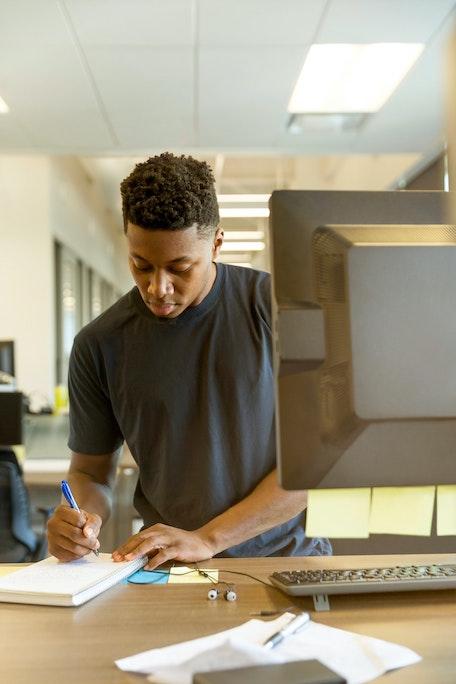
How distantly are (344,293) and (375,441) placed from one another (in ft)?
0.54

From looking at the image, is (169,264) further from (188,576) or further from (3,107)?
(3,107)

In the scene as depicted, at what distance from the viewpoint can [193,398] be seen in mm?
1407

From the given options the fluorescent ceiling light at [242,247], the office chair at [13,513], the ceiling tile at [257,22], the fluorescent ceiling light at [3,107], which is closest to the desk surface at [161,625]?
the office chair at [13,513]

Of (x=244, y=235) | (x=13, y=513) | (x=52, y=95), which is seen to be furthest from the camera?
(x=244, y=235)

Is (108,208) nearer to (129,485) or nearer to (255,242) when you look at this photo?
(255,242)

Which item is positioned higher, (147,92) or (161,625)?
(147,92)

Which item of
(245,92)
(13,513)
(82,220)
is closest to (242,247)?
(82,220)

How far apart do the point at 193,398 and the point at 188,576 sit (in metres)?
0.36

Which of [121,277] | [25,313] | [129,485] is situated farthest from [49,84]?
[121,277]

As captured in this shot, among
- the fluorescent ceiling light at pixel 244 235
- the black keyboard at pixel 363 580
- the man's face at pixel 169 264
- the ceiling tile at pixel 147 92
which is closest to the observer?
the black keyboard at pixel 363 580

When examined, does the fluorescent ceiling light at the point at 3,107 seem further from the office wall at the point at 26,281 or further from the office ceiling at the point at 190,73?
the office wall at the point at 26,281

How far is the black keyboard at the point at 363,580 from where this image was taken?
974 mm

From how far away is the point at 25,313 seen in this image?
Answer: 6191 millimetres

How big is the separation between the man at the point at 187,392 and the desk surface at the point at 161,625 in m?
0.23
